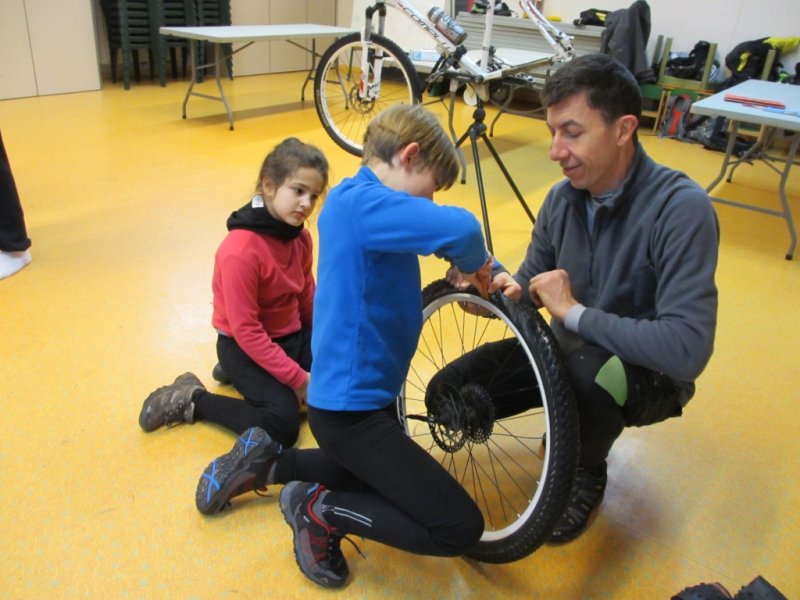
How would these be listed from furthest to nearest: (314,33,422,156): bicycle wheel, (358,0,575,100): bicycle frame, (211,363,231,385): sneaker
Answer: (314,33,422,156): bicycle wheel < (358,0,575,100): bicycle frame < (211,363,231,385): sneaker

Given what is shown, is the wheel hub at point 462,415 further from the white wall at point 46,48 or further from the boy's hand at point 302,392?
the white wall at point 46,48

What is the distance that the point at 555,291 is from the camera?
4.20ft

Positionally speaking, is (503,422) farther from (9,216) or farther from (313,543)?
(9,216)

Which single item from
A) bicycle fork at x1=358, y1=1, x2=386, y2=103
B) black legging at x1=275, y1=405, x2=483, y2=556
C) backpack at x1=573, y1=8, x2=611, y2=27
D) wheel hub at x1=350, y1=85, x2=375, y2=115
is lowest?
black legging at x1=275, y1=405, x2=483, y2=556

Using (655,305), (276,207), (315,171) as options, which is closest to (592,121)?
(655,305)

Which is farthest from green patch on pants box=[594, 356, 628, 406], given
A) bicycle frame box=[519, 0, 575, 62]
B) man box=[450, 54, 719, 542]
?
bicycle frame box=[519, 0, 575, 62]

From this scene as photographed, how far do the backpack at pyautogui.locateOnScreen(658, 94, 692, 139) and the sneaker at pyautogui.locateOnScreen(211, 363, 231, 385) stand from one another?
484 centimetres

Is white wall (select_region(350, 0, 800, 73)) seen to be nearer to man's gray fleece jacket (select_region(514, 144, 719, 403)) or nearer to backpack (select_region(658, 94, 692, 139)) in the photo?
backpack (select_region(658, 94, 692, 139))

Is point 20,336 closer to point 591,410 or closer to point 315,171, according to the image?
point 315,171

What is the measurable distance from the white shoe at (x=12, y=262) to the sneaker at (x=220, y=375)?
1.02 meters

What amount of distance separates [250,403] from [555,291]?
0.83 meters

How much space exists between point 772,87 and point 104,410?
4.04 metres

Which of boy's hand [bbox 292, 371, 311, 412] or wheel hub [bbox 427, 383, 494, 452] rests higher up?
wheel hub [bbox 427, 383, 494, 452]

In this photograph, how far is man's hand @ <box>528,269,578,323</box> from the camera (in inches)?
50.1
